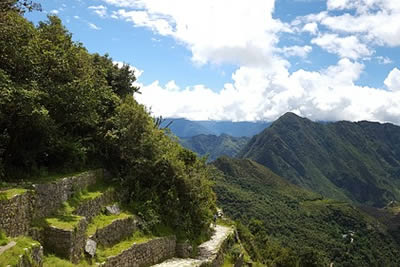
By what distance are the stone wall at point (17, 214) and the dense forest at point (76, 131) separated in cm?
201

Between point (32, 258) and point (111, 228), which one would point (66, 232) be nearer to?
point (32, 258)

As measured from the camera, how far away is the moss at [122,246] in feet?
53.7

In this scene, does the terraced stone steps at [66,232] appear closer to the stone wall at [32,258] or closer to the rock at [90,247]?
the rock at [90,247]

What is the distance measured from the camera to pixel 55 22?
25.5 meters

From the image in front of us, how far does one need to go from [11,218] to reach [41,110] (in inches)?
215

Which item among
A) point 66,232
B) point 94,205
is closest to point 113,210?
point 94,205

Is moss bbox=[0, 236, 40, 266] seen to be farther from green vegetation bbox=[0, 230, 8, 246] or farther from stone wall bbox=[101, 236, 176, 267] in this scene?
stone wall bbox=[101, 236, 176, 267]

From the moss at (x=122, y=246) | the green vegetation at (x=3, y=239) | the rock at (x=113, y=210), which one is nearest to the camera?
the green vegetation at (x=3, y=239)

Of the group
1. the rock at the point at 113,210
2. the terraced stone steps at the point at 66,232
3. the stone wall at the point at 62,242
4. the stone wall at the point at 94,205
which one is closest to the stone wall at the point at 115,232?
the rock at the point at 113,210

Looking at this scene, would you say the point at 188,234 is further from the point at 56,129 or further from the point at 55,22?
the point at 55,22

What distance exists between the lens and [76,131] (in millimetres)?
24078

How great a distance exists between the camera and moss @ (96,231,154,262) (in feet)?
53.7

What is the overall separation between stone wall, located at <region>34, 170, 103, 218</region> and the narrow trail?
5.96m

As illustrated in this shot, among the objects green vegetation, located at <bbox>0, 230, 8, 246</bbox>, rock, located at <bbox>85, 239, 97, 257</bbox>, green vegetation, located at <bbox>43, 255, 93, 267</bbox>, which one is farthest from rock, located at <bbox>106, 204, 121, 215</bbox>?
green vegetation, located at <bbox>0, 230, 8, 246</bbox>
